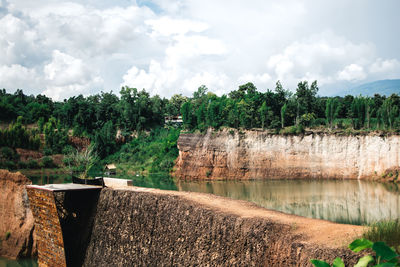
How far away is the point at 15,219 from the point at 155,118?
45.1 meters

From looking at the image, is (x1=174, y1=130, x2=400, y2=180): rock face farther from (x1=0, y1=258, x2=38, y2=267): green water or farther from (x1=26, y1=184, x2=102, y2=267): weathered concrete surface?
(x1=26, y1=184, x2=102, y2=267): weathered concrete surface

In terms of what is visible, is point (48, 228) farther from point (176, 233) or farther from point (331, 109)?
point (331, 109)

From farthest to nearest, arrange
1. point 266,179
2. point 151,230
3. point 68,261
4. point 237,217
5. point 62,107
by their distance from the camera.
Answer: point 62,107
point 266,179
point 68,261
point 151,230
point 237,217

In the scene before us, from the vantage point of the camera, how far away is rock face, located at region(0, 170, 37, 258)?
1537 cm

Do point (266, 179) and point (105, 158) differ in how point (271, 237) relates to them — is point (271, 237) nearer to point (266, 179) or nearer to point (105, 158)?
point (266, 179)

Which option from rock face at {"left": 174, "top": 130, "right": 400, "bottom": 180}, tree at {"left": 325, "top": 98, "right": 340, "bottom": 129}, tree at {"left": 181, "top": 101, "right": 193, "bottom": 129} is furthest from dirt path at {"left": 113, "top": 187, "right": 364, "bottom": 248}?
tree at {"left": 181, "top": 101, "right": 193, "bottom": 129}

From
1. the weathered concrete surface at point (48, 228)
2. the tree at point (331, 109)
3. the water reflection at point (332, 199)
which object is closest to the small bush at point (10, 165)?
the water reflection at point (332, 199)

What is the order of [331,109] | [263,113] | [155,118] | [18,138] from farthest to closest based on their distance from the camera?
[155,118]
[18,138]
[263,113]
[331,109]

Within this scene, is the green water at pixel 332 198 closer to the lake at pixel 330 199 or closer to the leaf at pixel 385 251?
the lake at pixel 330 199

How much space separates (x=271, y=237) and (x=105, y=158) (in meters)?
47.9

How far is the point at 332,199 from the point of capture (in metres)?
23.4

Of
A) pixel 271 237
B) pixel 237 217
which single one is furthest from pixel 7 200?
pixel 271 237

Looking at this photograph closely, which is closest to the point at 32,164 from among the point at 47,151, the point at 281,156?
the point at 47,151

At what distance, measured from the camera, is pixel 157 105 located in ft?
203
